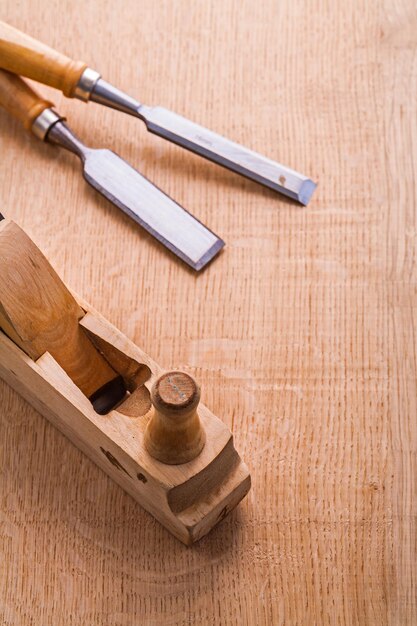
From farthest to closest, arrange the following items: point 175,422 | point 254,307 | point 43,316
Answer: point 254,307 → point 43,316 → point 175,422

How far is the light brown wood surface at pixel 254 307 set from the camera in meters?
1.09

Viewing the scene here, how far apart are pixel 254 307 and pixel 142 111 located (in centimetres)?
35

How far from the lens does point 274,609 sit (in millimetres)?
1068

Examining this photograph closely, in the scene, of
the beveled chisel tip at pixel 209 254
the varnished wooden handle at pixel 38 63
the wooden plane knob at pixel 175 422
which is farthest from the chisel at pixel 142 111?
the wooden plane knob at pixel 175 422

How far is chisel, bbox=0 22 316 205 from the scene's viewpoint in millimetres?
1322

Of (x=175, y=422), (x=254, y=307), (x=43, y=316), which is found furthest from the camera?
(x=254, y=307)

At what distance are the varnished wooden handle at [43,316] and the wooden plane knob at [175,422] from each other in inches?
5.2

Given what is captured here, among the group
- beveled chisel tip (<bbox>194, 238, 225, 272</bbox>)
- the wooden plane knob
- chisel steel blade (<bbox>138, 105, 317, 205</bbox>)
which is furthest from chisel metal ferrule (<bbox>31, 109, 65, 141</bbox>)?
the wooden plane knob

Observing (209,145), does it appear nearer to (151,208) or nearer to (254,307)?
(151,208)

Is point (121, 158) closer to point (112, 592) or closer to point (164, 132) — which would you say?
point (164, 132)

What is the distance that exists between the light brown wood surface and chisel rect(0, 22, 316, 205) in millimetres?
29

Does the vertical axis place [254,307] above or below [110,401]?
below

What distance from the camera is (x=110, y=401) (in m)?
1.11

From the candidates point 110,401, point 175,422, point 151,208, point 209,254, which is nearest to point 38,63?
point 151,208
